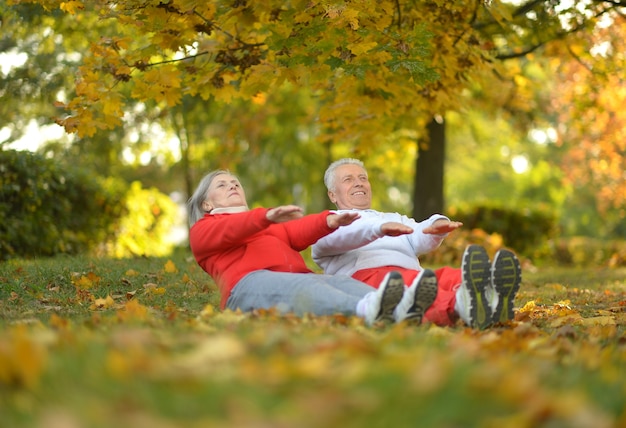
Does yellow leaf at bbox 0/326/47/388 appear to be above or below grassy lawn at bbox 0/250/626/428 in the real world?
above

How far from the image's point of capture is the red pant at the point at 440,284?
4426 millimetres

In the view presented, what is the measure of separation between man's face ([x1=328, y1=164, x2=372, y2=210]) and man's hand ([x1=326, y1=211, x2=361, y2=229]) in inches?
28.3

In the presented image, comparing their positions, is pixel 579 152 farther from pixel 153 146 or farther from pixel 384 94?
pixel 384 94

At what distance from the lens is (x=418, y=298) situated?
401 cm

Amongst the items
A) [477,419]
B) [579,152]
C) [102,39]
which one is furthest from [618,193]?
[477,419]

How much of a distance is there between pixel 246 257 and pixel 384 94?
2720 mm

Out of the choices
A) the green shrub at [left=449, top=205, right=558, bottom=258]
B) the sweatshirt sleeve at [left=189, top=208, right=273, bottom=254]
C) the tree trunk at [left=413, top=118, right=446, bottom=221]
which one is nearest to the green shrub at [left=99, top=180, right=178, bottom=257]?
the tree trunk at [left=413, top=118, right=446, bottom=221]

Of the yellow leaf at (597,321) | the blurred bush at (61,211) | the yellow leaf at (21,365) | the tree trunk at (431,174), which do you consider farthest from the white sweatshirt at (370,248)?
the tree trunk at (431,174)

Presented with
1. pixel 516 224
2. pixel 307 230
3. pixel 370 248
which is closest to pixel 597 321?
pixel 370 248

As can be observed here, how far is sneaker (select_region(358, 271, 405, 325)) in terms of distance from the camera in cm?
395

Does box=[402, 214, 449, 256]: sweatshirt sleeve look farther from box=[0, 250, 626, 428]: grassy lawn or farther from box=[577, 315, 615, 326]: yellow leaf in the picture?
box=[0, 250, 626, 428]: grassy lawn

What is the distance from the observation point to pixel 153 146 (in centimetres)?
1925

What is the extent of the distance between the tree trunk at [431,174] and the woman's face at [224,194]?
778cm

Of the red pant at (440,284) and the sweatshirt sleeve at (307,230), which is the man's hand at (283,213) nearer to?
the sweatshirt sleeve at (307,230)
